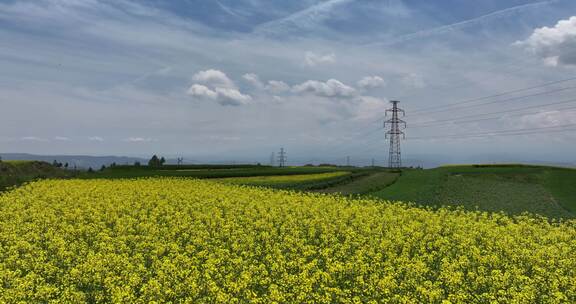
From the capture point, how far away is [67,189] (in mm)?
34750

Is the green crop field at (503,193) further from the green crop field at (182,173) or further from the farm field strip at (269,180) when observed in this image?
the green crop field at (182,173)

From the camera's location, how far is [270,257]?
16.2 metres

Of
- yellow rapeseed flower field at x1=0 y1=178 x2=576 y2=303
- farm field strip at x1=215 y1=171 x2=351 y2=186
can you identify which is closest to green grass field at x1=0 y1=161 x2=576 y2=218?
farm field strip at x1=215 y1=171 x2=351 y2=186

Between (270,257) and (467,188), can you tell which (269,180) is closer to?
(467,188)

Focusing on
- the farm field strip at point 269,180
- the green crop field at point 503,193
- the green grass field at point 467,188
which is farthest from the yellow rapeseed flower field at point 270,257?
the farm field strip at point 269,180

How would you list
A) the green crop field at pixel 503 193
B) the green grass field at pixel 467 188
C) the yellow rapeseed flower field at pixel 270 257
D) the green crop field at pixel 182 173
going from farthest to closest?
the green crop field at pixel 182 173 < the green grass field at pixel 467 188 < the green crop field at pixel 503 193 < the yellow rapeseed flower field at pixel 270 257

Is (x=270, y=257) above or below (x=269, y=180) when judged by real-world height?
below

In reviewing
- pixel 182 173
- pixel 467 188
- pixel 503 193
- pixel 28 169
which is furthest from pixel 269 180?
pixel 28 169

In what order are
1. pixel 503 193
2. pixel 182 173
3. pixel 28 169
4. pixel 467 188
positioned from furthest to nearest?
1. pixel 28 169
2. pixel 182 173
3. pixel 467 188
4. pixel 503 193

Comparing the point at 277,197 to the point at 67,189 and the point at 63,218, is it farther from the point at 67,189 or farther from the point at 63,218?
the point at 67,189

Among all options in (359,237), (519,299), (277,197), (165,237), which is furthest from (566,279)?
(277,197)

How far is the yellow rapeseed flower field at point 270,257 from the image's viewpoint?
12930mm

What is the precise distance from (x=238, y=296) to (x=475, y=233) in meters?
13.5

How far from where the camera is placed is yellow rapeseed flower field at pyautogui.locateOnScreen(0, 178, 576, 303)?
12.9m
